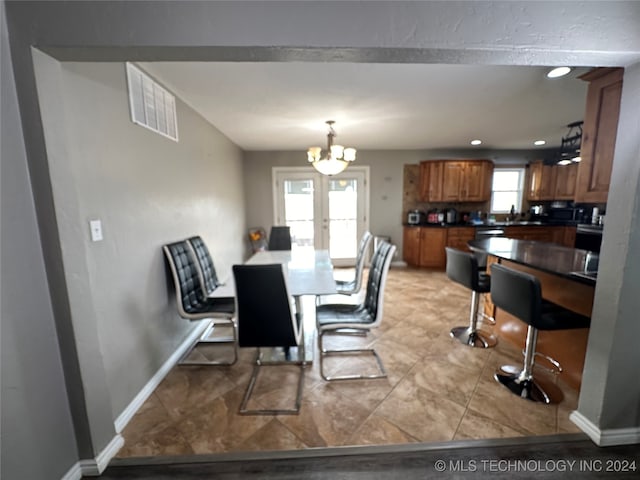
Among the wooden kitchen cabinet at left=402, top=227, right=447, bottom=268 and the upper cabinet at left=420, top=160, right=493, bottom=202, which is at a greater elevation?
the upper cabinet at left=420, top=160, right=493, bottom=202

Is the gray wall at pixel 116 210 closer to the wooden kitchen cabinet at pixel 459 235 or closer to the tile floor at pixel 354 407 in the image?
the tile floor at pixel 354 407

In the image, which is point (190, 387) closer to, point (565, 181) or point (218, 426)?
point (218, 426)

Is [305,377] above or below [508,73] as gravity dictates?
below

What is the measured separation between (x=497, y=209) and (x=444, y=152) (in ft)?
5.57

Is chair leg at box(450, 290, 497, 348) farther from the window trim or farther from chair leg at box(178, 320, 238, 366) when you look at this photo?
the window trim

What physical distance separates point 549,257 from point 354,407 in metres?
1.93

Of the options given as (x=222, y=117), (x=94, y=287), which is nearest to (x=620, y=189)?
(x=94, y=287)

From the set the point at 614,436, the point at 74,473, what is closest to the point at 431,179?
the point at 614,436

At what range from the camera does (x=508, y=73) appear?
219 centimetres

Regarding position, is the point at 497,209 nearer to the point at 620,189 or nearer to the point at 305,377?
the point at 620,189

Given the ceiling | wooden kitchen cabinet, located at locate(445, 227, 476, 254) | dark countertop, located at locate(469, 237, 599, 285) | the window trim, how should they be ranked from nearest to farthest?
1. dark countertop, located at locate(469, 237, 599, 285)
2. the ceiling
3. wooden kitchen cabinet, located at locate(445, 227, 476, 254)
4. the window trim

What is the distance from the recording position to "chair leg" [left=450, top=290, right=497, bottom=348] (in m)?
2.50

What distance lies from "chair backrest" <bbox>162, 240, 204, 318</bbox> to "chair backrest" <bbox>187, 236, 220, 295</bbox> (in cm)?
5

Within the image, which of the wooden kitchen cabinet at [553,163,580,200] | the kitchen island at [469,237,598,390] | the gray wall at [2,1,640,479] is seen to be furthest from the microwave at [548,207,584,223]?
the gray wall at [2,1,640,479]
